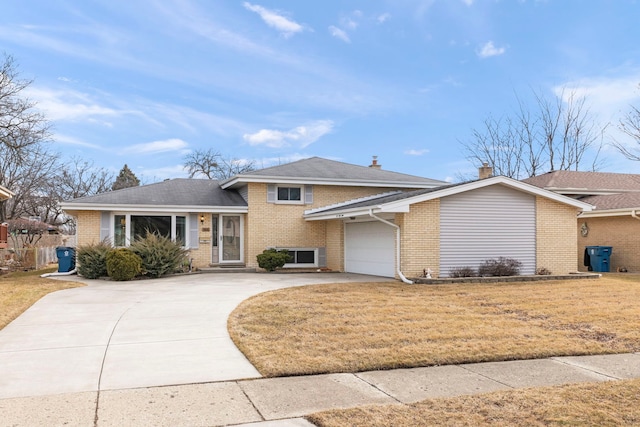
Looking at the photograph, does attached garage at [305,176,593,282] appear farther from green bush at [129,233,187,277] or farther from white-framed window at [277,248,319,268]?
green bush at [129,233,187,277]

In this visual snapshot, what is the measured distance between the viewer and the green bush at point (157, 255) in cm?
1697

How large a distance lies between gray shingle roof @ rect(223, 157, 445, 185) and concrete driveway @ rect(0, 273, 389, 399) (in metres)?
8.06

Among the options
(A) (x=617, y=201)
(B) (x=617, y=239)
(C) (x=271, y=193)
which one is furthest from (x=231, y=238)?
(A) (x=617, y=201)

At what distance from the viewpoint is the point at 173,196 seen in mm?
20422

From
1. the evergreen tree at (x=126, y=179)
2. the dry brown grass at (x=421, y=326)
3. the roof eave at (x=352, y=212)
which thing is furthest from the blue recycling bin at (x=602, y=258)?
the evergreen tree at (x=126, y=179)

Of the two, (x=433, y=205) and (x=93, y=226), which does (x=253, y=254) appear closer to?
(x=93, y=226)

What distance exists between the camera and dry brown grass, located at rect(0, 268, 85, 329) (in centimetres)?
982

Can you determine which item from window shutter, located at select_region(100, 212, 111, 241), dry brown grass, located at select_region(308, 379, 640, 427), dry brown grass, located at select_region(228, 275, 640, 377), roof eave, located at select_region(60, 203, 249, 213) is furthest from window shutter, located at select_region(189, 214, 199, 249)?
dry brown grass, located at select_region(308, 379, 640, 427)

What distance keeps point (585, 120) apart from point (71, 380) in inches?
1649

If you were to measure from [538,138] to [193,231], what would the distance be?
32.1 meters

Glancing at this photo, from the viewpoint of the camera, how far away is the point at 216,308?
10.3 metres

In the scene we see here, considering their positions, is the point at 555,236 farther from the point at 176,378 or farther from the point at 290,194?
the point at 176,378

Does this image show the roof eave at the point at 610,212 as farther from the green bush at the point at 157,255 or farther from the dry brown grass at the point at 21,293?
the dry brown grass at the point at 21,293

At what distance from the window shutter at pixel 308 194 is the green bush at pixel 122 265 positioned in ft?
23.1
